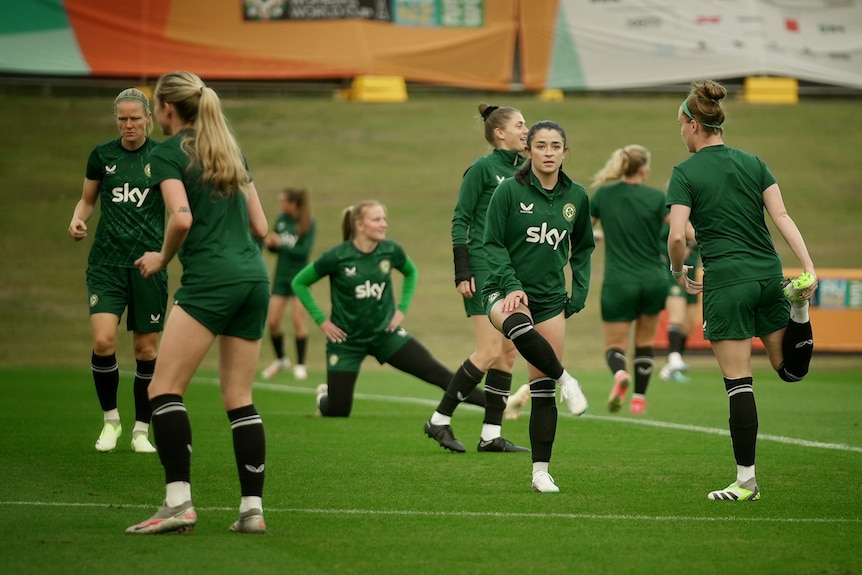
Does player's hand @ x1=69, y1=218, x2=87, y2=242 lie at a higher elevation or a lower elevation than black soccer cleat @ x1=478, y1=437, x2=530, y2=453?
higher

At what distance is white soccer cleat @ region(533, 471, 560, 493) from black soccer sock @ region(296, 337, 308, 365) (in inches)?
382

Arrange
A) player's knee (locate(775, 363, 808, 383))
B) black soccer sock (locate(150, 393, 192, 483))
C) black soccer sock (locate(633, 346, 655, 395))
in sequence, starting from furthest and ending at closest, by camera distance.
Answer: black soccer sock (locate(633, 346, 655, 395)), player's knee (locate(775, 363, 808, 383)), black soccer sock (locate(150, 393, 192, 483))

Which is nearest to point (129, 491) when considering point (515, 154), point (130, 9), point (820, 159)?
point (515, 154)

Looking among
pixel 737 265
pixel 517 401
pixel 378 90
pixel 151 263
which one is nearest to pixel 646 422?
pixel 517 401

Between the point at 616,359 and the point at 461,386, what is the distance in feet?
9.42

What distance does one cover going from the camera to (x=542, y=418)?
7328 millimetres

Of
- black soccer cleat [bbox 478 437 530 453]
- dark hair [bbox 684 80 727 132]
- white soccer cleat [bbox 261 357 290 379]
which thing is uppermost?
dark hair [bbox 684 80 727 132]

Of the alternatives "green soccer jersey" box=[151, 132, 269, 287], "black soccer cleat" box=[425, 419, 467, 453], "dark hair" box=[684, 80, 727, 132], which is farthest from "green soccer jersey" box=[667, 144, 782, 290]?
"black soccer cleat" box=[425, 419, 467, 453]

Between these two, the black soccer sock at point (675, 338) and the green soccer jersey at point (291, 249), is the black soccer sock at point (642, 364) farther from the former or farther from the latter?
the green soccer jersey at point (291, 249)

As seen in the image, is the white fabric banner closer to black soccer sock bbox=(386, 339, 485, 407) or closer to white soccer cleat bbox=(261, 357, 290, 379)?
white soccer cleat bbox=(261, 357, 290, 379)

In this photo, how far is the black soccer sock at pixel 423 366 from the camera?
10641mm

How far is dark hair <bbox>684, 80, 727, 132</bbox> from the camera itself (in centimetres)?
699

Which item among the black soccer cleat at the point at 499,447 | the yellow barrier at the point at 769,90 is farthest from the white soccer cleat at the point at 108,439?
the yellow barrier at the point at 769,90

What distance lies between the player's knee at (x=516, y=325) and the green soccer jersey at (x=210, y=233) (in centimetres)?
173
